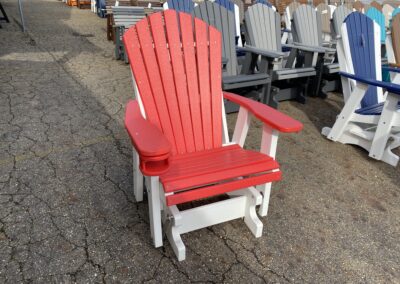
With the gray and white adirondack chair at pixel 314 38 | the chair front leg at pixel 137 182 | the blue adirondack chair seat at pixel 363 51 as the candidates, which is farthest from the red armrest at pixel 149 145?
the gray and white adirondack chair at pixel 314 38

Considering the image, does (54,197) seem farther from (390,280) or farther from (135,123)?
(390,280)

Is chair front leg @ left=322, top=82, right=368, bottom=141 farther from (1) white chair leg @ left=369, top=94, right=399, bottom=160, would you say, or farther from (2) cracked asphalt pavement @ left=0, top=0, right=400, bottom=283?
(1) white chair leg @ left=369, top=94, right=399, bottom=160

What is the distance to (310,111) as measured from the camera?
3.85m

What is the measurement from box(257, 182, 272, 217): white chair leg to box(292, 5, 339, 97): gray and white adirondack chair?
104 inches

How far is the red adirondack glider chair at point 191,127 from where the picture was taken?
154cm

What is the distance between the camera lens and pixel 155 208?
1549mm

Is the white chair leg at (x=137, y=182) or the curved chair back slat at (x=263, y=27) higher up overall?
the curved chair back slat at (x=263, y=27)

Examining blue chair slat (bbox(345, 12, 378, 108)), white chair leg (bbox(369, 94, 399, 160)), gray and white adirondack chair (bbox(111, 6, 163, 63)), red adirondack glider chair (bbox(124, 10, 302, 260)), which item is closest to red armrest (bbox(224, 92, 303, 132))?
red adirondack glider chair (bbox(124, 10, 302, 260))

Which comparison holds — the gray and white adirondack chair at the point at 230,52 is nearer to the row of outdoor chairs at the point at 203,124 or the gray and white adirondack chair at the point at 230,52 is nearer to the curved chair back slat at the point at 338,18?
the row of outdoor chairs at the point at 203,124

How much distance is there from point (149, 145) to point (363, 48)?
2.79 metres

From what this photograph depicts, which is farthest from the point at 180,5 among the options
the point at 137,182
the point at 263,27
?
the point at 137,182

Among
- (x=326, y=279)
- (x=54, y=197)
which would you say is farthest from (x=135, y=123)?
(x=326, y=279)

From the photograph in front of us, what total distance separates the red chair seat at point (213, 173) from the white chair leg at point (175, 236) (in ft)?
0.43

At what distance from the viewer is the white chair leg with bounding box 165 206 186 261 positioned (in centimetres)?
161
